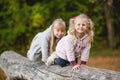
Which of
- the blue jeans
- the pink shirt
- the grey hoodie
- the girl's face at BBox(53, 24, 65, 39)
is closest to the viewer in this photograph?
the pink shirt

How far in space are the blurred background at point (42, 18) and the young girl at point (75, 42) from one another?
5.87 metres

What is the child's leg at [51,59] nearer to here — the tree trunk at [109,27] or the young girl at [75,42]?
the young girl at [75,42]

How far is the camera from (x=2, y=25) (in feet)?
41.3

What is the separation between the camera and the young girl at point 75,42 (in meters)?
5.50

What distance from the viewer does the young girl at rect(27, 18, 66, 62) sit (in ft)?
19.8

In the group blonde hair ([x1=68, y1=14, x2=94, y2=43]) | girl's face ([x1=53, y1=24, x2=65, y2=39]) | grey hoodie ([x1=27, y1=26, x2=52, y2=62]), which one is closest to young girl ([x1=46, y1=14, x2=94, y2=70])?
blonde hair ([x1=68, y1=14, x2=94, y2=43])

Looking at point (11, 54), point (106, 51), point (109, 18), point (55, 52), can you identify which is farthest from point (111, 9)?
point (55, 52)

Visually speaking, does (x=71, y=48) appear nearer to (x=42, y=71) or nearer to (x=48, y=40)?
(x=42, y=71)

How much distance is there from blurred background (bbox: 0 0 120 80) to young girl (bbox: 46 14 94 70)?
5.87 metres

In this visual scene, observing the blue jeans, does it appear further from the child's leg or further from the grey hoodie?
the grey hoodie

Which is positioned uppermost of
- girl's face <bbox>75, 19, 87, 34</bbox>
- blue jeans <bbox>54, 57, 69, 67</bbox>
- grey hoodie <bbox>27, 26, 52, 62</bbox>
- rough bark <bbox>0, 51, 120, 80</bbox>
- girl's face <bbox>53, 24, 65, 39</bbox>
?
girl's face <bbox>75, 19, 87, 34</bbox>

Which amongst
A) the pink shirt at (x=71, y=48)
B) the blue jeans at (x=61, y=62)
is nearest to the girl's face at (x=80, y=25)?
the pink shirt at (x=71, y=48)

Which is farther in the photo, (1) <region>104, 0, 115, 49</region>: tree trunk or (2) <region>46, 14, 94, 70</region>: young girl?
(1) <region>104, 0, 115, 49</region>: tree trunk

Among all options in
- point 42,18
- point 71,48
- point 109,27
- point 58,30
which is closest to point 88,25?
point 71,48
